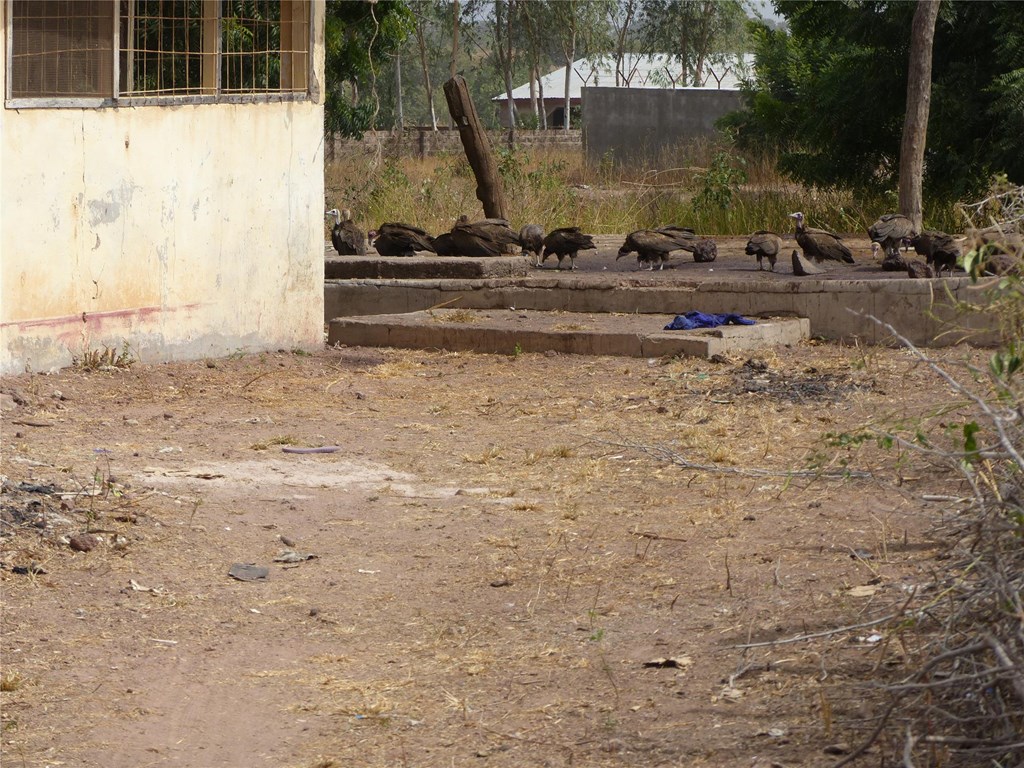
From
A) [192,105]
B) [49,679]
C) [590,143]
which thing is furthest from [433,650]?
[590,143]

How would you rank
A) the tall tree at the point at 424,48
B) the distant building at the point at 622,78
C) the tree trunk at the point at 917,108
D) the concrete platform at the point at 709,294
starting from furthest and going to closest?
the distant building at the point at 622,78, the tall tree at the point at 424,48, the tree trunk at the point at 917,108, the concrete platform at the point at 709,294

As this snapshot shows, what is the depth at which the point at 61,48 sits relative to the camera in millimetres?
9719

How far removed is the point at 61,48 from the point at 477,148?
289 inches

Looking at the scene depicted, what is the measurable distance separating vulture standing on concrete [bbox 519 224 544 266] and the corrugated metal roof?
134 feet

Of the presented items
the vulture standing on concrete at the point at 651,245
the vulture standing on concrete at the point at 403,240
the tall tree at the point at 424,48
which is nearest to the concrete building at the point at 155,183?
the vulture standing on concrete at the point at 403,240

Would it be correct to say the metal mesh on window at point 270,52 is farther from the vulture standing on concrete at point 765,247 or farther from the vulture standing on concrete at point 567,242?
the vulture standing on concrete at point 765,247

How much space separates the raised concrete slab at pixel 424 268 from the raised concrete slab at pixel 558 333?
2.80 feet

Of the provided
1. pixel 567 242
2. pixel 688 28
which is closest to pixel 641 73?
pixel 688 28

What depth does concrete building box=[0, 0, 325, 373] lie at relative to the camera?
9406mm

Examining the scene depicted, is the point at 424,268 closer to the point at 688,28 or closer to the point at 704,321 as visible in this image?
the point at 704,321

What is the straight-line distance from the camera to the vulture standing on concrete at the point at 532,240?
15031mm

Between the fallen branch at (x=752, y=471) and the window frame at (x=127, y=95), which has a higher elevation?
the window frame at (x=127, y=95)

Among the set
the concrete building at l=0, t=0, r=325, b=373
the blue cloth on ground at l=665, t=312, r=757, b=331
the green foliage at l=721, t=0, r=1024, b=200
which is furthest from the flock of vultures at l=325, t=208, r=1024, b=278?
the green foliage at l=721, t=0, r=1024, b=200

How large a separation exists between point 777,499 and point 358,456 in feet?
8.00
